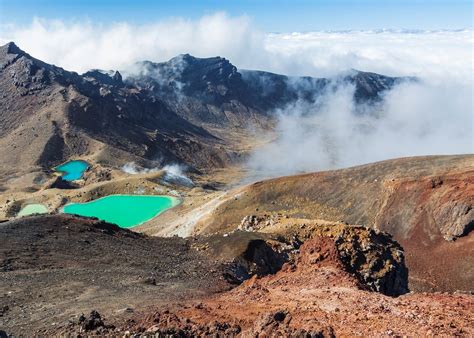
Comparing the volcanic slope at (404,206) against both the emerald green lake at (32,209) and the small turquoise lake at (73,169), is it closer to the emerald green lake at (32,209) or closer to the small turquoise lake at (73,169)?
the emerald green lake at (32,209)

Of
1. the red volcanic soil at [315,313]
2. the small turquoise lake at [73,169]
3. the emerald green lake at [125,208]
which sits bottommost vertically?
the emerald green lake at [125,208]

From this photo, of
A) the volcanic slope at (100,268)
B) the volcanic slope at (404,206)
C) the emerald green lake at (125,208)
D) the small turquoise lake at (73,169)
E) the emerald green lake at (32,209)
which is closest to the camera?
the volcanic slope at (100,268)

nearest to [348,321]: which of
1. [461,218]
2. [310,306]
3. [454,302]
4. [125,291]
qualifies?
[310,306]

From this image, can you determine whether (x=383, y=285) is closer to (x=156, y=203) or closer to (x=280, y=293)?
(x=280, y=293)

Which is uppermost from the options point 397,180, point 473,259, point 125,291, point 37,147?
point 37,147

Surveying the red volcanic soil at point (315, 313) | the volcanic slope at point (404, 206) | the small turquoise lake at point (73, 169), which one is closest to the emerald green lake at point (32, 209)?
the small turquoise lake at point (73, 169)
